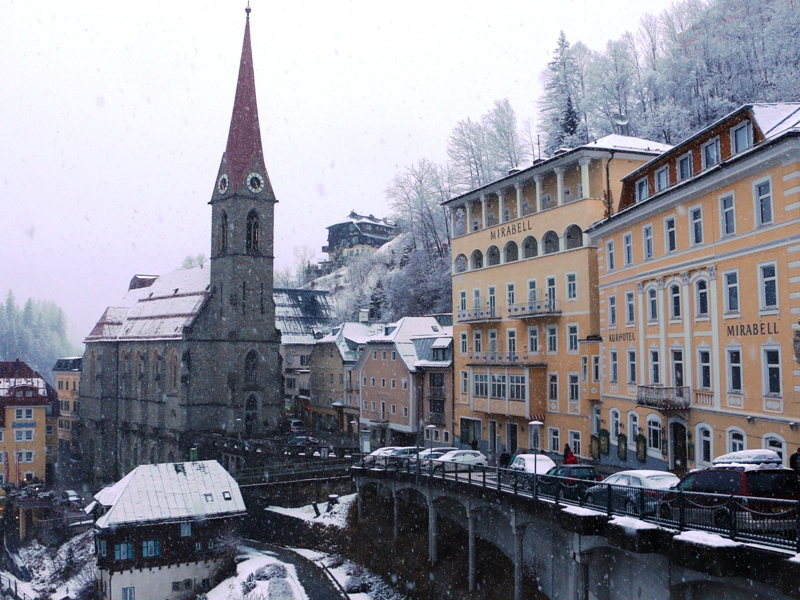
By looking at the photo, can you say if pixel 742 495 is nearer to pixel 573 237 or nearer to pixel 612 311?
pixel 612 311

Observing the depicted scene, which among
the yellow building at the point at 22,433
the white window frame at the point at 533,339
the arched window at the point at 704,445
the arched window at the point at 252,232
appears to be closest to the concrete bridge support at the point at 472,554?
the arched window at the point at 704,445

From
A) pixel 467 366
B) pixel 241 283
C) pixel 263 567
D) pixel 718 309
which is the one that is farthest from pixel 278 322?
pixel 718 309

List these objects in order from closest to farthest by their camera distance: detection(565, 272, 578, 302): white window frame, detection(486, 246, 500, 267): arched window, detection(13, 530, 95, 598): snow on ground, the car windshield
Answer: the car windshield < detection(565, 272, 578, 302): white window frame < detection(13, 530, 95, 598): snow on ground < detection(486, 246, 500, 267): arched window

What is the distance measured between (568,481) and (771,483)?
6374 mm

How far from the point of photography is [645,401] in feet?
92.7

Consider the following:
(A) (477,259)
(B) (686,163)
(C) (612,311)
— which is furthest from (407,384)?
(B) (686,163)

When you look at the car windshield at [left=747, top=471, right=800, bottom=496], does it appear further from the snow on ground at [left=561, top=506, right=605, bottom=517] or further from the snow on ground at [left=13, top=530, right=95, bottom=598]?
the snow on ground at [left=13, top=530, right=95, bottom=598]

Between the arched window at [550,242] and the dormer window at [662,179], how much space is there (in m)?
9.03

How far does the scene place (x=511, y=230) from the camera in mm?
41531

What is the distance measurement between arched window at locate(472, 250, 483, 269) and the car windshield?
29.6 metres

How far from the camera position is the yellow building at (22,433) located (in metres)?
65.0

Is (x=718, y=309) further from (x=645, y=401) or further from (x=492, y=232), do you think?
(x=492, y=232)

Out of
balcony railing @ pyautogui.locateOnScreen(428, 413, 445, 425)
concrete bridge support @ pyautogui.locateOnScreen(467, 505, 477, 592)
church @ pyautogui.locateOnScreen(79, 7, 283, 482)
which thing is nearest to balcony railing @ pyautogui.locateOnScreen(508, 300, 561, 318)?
balcony railing @ pyautogui.locateOnScreen(428, 413, 445, 425)

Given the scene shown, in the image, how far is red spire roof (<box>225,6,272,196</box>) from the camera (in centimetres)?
6656
